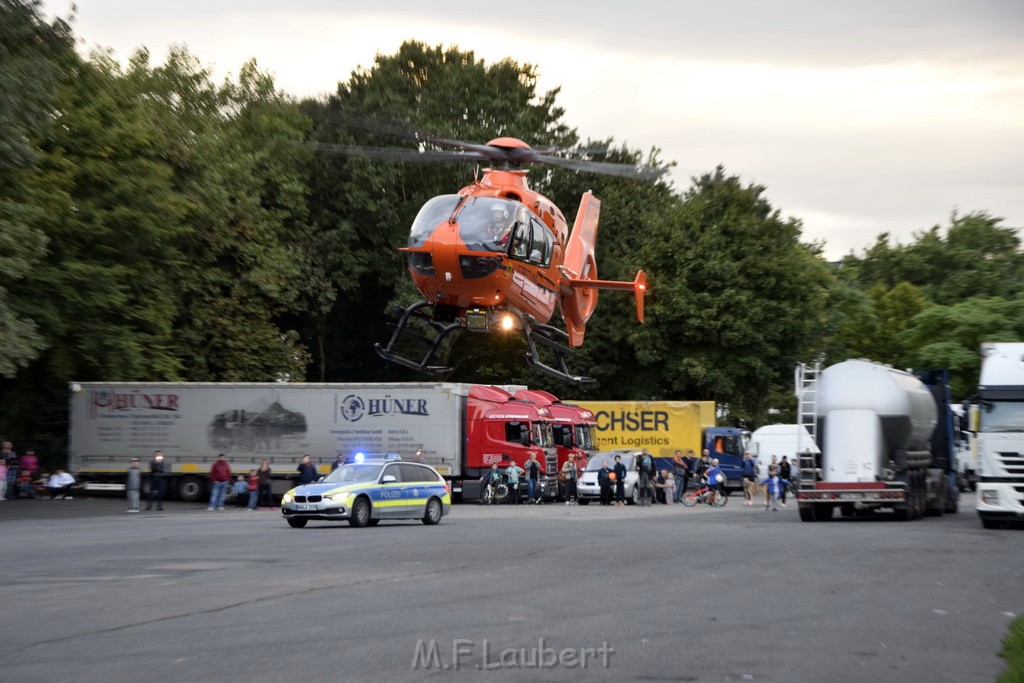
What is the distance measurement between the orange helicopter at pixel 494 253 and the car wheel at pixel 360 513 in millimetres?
5658

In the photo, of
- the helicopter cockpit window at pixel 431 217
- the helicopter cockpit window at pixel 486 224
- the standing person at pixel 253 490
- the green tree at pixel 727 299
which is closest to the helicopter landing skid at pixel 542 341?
the helicopter cockpit window at pixel 486 224

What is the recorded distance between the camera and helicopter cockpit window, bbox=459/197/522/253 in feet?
101

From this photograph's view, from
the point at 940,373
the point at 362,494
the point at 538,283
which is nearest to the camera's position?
the point at 362,494

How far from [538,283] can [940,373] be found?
1100cm

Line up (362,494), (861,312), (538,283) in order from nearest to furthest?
(362,494), (538,283), (861,312)

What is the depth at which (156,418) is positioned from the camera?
4306cm

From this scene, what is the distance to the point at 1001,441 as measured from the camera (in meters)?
26.4

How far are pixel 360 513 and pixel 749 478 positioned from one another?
23.0 meters

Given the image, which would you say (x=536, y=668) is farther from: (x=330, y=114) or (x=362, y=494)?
(x=330, y=114)

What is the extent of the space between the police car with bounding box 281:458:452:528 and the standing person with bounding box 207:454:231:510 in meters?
10.8

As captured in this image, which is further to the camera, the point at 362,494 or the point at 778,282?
the point at 778,282

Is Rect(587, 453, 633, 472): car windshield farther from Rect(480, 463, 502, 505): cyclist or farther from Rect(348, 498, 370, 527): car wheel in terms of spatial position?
Rect(348, 498, 370, 527): car wheel

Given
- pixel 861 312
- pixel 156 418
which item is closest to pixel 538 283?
pixel 156 418

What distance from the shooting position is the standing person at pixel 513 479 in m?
42.6
